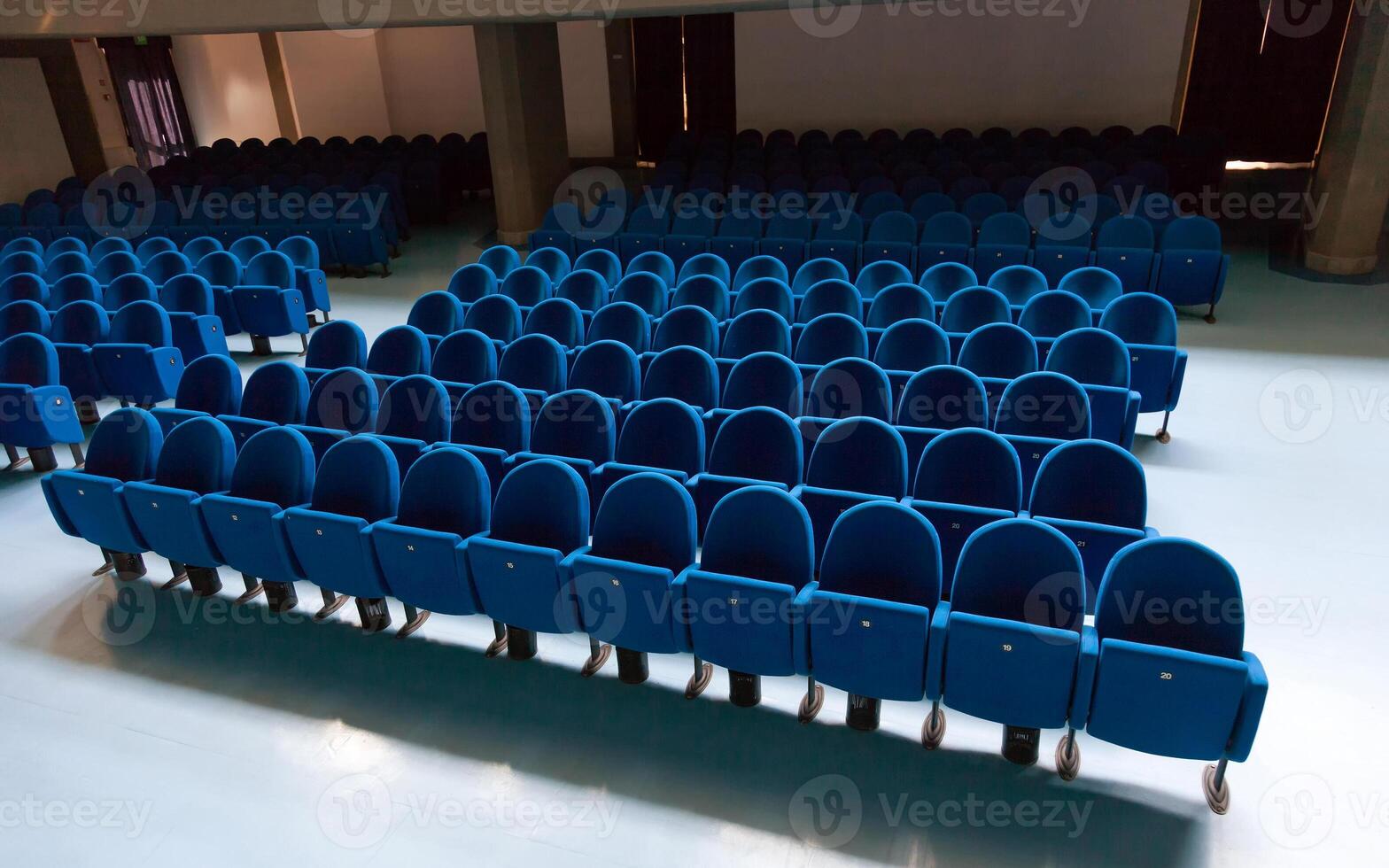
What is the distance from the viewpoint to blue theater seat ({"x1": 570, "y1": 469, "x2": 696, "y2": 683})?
3332 millimetres

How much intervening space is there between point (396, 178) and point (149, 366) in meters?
5.75

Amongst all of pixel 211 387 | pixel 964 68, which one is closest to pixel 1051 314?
pixel 211 387

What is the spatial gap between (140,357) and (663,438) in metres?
4.25

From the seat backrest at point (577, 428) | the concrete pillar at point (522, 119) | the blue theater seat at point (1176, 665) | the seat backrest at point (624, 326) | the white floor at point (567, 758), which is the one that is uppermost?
the concrete pillar at point (522, 119)

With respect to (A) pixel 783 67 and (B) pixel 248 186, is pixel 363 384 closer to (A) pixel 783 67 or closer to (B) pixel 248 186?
(B) pixel 248 186

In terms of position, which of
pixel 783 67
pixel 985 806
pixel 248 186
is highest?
pixel 783 67

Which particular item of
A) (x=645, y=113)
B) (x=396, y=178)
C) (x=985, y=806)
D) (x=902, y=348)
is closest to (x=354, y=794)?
(x=985, y=806)

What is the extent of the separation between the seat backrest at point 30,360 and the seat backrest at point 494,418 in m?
3.23

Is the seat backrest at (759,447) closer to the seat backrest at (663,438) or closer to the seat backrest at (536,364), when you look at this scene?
the seat backrest at (663,438)

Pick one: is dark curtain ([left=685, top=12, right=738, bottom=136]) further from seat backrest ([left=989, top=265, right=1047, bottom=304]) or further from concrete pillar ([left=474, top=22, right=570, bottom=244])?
seat backrest ([left=989, top=265, right=1047, bottom=304])

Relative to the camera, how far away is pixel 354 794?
318 cm

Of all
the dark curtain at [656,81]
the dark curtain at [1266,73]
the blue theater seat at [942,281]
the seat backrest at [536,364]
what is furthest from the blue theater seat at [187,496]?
the dark curtain at [1266,73]

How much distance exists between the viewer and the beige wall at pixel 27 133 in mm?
13055

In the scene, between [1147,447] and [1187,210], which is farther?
[1187,210]
